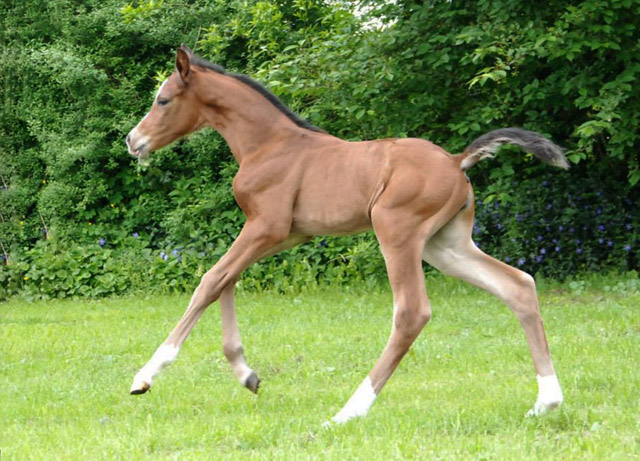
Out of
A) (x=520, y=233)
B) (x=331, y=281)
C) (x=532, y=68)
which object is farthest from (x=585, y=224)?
(x=331, y=281)

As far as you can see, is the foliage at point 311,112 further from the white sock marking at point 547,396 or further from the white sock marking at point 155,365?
the white sock marking at point 155,365

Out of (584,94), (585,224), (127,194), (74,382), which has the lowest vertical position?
(585,224)

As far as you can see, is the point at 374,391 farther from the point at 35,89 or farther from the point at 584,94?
the point at 35,89

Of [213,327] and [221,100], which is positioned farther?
[213,327]

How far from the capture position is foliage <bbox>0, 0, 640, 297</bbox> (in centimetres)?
980

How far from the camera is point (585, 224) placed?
11.3 metres

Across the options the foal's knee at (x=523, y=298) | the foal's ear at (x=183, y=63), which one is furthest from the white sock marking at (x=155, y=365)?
the foal's knee at (x=523, y=298)

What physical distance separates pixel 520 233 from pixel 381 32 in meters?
2.99

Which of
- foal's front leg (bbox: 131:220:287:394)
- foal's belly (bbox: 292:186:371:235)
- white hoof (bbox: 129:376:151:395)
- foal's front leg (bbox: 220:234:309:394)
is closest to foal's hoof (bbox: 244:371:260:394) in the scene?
foal's front leg (bbox: 220:234:309:394)

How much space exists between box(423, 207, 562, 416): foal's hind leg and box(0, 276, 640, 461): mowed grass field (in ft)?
0.67

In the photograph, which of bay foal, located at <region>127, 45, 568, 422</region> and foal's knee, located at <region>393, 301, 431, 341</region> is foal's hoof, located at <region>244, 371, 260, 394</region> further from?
foal's knee, located at <region>393, 301, 431, 341</region>

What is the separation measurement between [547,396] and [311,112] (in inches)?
238

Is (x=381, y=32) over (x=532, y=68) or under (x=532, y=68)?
over

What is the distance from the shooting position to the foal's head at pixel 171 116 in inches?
230
